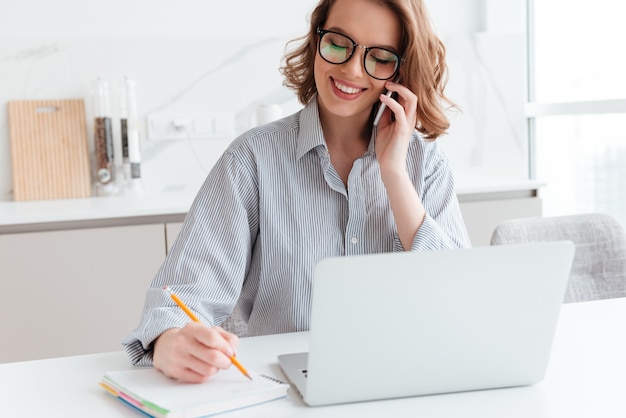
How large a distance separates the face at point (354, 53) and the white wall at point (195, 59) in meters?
1.53

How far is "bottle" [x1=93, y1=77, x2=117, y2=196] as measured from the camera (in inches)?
115

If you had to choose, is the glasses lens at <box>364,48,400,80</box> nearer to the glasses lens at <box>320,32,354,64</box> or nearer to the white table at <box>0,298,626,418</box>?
the glasses lens at <box>320,32,354,64</box>

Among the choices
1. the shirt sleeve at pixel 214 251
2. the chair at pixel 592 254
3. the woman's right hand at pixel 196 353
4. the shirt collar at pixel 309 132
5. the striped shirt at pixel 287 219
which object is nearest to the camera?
the woman's right hand at pixel 196 353

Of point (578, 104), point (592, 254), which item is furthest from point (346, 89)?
point (578, 104)

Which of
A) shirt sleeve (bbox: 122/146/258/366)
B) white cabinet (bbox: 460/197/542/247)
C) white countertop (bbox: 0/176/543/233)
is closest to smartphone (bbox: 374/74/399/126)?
shirt sleeve (bbox: 122/146/258/366)

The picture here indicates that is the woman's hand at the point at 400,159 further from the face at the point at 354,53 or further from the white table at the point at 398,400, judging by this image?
the white table at the point at 398,400

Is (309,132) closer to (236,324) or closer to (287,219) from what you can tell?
(287,219)

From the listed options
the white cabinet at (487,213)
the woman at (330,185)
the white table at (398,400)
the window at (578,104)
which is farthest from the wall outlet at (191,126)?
the white table at (398,400)

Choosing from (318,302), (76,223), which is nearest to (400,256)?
(318,302)

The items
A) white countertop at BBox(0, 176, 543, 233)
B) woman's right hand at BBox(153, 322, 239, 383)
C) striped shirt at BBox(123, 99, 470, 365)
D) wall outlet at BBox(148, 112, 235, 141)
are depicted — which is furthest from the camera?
wall outlet at BBox(148, 112, 235, 141)

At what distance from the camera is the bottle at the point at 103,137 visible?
2.93 m

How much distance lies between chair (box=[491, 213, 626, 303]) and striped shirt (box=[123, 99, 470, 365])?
600 mm

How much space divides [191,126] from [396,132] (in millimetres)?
1588

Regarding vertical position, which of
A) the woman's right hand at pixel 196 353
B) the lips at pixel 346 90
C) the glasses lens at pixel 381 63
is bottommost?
the woman's right hand at pixel 196 353
